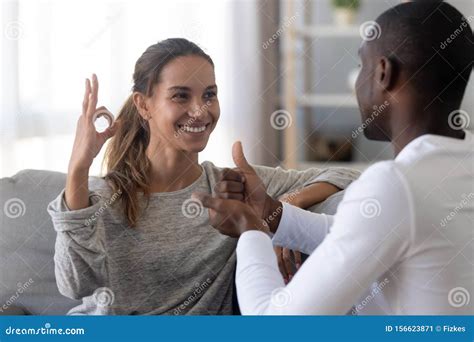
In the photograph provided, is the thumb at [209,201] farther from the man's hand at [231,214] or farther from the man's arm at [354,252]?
the man's arm at [354,252]

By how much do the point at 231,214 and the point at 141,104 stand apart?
0.36m

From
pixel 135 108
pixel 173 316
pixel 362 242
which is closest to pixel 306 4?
pixel 135 108

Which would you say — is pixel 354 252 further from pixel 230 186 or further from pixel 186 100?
pixel 186 100

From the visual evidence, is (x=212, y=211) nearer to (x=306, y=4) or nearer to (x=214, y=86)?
(x=214, y=86)

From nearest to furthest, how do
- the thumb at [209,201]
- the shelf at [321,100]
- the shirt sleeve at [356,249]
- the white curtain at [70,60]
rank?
the shirt sleeve at [356,249] → the thumb at [209,201] → the white curtain at [70,60] → the shelf at [321,100]

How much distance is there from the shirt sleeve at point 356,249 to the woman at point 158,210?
330 mm

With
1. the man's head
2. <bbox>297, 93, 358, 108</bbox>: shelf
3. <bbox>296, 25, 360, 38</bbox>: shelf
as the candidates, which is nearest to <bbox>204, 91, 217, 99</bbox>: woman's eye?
the man's head

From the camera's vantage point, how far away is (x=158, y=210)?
1.18 metres

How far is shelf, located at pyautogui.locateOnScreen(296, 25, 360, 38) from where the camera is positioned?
2.69 metres

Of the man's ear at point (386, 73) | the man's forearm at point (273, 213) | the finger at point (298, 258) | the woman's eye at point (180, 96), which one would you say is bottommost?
the finger at point (298, 258)

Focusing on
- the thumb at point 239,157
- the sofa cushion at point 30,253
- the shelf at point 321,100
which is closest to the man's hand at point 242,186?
the thumb at point 239,157

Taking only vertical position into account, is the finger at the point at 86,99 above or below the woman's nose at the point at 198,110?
above

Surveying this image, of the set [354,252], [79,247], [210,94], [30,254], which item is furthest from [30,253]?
[354,252]

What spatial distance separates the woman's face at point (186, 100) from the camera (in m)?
1.14
